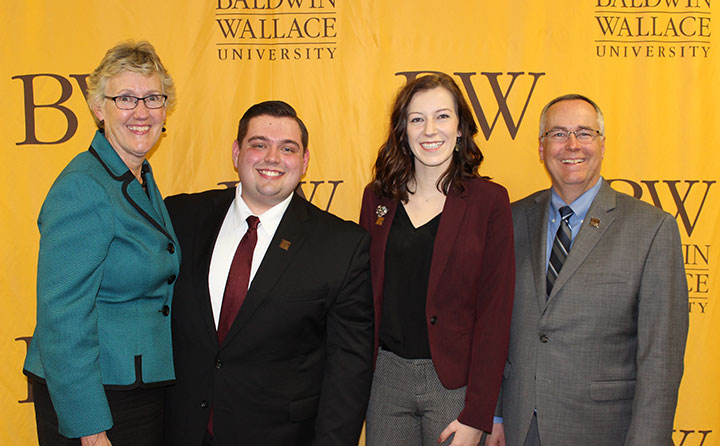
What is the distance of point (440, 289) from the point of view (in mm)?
2041

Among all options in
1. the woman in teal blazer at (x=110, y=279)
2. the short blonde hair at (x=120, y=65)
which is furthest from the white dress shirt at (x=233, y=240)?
the short blonde hair at (x=120, y=65)

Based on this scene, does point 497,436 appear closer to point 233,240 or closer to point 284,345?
point 284,345

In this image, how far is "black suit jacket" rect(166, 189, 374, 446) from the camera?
1.90m

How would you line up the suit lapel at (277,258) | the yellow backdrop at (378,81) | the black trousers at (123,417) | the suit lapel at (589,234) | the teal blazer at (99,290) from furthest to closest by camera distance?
the yellow backdrop at (378,81)
the suit lapel at (589,234)
the suit lapel at (277,258)
the black trousers at (123,417)
the teal blazer at (99,290)

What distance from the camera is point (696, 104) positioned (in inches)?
115

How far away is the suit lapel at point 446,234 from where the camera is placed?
203cm

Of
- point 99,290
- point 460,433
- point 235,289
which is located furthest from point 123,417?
point 460,433

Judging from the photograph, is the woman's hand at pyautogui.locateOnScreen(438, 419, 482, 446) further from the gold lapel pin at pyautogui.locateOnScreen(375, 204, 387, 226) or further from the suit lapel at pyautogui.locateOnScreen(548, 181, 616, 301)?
the gold lapel pin at pyautogui.locateOnScreen(375, 204, 387, 226)

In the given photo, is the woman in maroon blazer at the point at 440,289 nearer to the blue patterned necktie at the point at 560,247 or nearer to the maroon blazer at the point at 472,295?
the maroon blazer at the point at 472,295

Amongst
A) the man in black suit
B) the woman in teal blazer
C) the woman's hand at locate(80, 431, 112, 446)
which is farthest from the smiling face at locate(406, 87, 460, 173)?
the woman's hand at locate(80, 431, 112, 446)

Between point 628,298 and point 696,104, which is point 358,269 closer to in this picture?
point 628,298

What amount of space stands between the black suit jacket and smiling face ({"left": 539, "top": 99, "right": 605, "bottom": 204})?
2.95 feet

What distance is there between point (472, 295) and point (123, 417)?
4.27 ft

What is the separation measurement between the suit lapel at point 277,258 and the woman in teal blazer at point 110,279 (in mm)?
286
